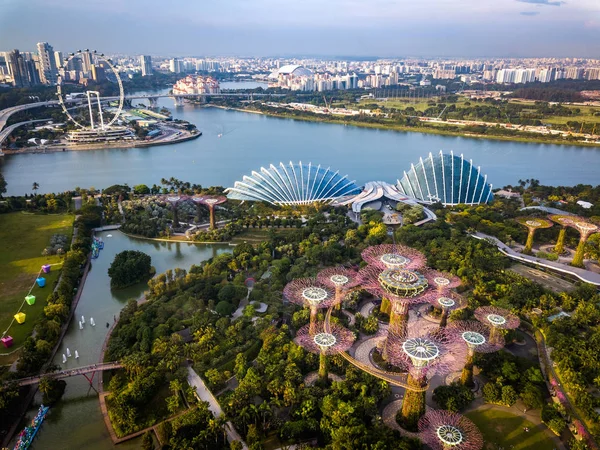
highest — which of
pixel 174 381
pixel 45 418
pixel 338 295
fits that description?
pixel 338 295

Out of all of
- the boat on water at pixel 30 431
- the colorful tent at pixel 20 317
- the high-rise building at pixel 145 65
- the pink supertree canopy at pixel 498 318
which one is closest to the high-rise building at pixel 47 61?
the high-rise building at pixel 145 65

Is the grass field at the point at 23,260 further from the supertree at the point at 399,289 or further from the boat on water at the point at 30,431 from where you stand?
the supertree at the point at 399,289

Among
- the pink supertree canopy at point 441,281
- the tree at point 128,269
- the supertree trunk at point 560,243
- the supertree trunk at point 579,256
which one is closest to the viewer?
the pink supertree canopy at point 441,281

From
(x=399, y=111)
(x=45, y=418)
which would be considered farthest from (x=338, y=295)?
(x=399, y=111)

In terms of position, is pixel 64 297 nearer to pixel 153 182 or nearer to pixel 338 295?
pixel 338 295

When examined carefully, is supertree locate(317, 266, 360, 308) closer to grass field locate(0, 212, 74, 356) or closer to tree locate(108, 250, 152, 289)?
tree locate(108, 250, 152, 289)

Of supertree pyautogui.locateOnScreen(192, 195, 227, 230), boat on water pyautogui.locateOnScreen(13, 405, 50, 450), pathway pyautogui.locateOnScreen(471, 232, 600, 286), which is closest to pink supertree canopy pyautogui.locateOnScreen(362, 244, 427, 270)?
A: pathway pyautogui.locateOnScreen(471, 232, 600, 286)
